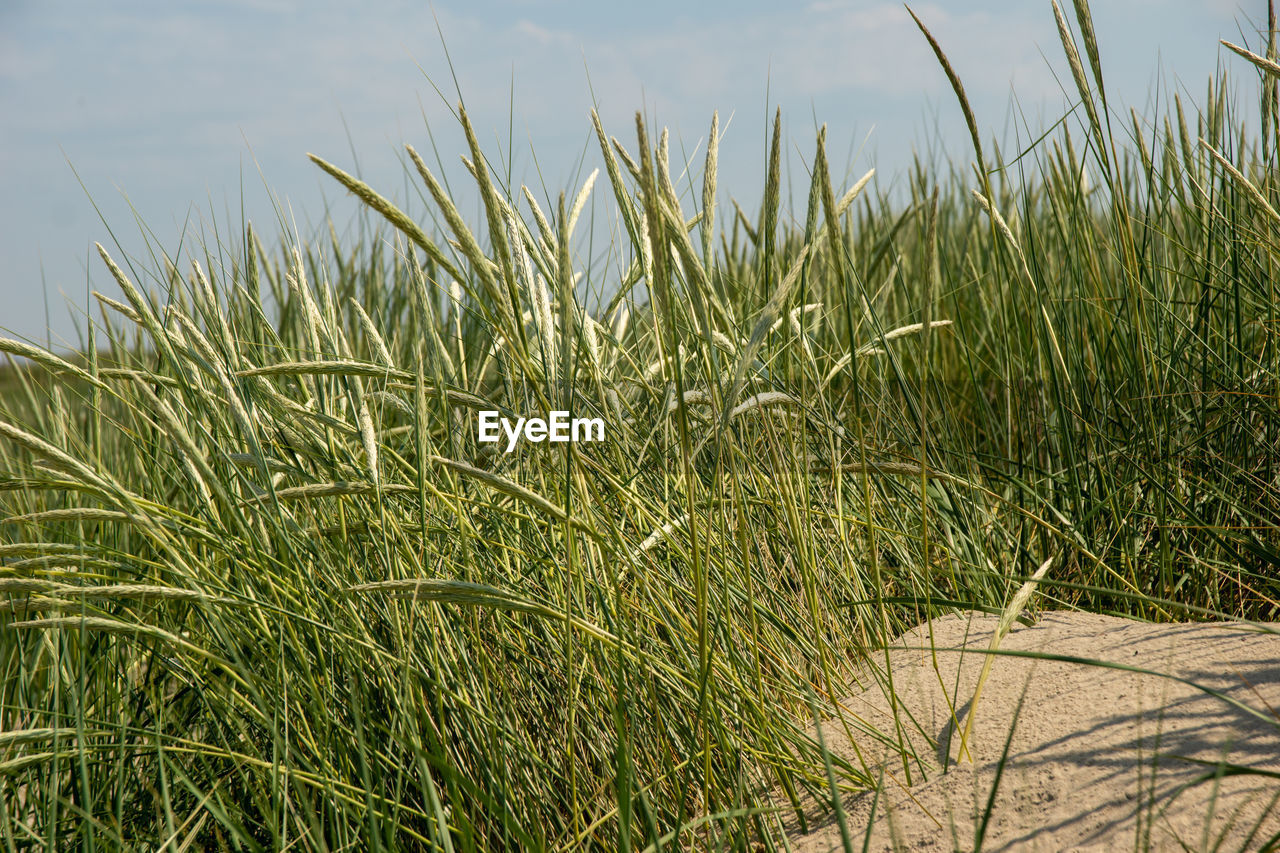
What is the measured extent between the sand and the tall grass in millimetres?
51

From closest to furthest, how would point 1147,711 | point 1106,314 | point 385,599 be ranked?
point 1147,711 → point 385,599 → point 1106,314

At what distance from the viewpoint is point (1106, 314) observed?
1594mm

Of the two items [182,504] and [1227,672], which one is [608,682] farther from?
[182,504]

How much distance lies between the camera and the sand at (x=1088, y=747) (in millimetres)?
846

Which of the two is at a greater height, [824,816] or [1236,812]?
[1236,812]

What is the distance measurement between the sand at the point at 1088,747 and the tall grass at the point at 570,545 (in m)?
0.05

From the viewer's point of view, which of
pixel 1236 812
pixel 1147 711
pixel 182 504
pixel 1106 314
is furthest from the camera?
pixel 182 504

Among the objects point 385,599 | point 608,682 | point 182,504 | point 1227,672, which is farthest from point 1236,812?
point 182,504

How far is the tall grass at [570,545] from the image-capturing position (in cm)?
92

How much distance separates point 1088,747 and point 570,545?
623 mm

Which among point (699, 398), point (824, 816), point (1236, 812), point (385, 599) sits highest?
point (699, 398)

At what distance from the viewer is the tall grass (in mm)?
917

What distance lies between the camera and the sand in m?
0.85

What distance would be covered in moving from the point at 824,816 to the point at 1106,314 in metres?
1.10
